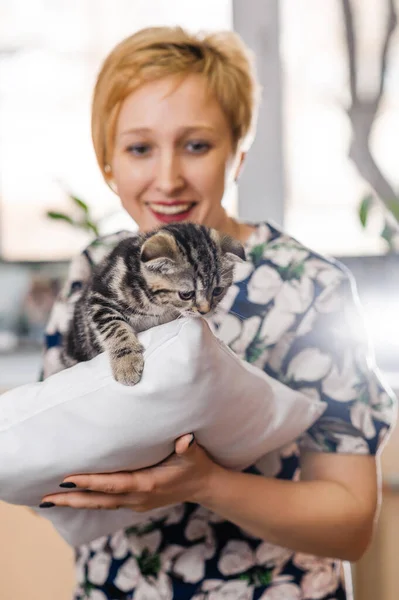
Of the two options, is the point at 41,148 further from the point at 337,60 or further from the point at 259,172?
the point at 337,60

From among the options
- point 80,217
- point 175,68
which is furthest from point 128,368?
point 80,217

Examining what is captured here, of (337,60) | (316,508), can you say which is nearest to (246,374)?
(316,508)

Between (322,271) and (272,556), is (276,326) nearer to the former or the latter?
(322,271)

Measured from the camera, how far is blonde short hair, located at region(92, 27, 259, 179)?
109 cm

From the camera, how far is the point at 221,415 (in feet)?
2.60

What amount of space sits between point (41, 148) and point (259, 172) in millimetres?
784

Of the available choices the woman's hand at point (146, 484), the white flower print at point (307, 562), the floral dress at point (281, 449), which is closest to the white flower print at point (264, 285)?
the floral dress at point (281, 449)

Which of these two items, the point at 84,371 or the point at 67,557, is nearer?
the point at 84,371

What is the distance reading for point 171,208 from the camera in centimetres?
111

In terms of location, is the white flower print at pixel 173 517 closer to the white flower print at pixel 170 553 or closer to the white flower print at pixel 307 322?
the white flower print at pixel 170 553

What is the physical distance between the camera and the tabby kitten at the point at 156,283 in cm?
84

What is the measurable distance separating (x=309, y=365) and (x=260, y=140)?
1258 millimetres

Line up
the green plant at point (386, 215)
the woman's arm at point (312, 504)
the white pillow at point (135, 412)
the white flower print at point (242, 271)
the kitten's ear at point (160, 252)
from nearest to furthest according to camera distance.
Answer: the white pillow at point (135, 412), the kitten's ear at point (160, 252), the woman's arm at point (312, 504), the white flower print at point (242, 271), the green plant at point (386, 215)

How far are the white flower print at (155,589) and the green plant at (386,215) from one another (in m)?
1.32
